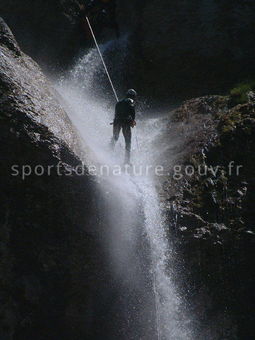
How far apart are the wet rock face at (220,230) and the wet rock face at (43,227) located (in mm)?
2490

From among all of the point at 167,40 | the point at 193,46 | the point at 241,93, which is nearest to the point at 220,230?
the point at 241,93

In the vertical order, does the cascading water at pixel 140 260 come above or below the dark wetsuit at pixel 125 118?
below

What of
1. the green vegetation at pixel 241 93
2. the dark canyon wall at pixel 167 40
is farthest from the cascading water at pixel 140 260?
the dark canyon wall at pixel 167 40

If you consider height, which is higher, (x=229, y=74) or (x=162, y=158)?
(x=229, y=74)

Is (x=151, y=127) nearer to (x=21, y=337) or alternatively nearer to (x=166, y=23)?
(x=166, y=23)

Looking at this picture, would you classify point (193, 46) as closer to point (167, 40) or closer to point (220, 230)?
point (167, 40)

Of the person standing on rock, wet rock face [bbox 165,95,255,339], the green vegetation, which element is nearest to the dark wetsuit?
the person standing on rock

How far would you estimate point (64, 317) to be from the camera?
927 cm

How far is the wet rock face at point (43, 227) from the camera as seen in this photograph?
8.41 m

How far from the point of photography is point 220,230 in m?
10.0

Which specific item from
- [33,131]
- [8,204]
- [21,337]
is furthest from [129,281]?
[33,131]

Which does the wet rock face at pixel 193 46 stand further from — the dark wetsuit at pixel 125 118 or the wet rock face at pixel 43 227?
the wet rock face at pixel 43 227

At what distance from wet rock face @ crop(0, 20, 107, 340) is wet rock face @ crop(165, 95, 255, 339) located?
2.49 meters

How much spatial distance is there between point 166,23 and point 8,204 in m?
13.5
